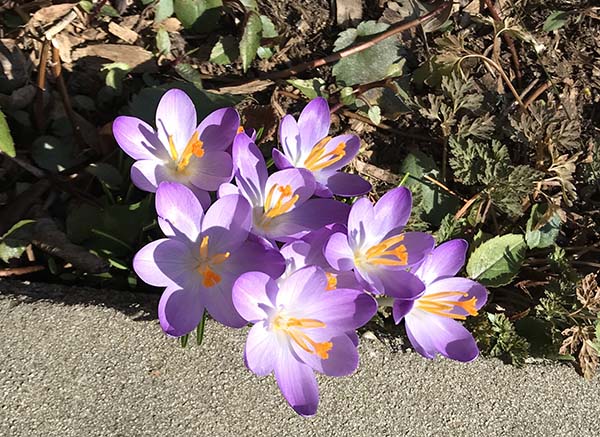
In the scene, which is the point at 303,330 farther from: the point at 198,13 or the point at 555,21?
the point at 555,21

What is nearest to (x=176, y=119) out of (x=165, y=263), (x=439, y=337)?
(x=165, y=263)

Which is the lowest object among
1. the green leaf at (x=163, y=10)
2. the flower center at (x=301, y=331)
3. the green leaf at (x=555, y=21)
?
the green leaf at (x=555, y=21)

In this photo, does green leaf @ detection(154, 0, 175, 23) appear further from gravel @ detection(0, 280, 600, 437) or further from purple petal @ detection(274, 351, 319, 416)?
purple petal @ detection(274, 351, 319, 416)

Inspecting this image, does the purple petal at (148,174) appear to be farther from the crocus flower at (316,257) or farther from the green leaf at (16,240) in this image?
the green leaf at (16,240)

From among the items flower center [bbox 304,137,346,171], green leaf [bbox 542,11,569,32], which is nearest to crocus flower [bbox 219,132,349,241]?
flower center [bbox 304,137,346,171]

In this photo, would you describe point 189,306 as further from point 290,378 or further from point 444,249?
point 444,249

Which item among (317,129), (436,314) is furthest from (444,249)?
(317,129)

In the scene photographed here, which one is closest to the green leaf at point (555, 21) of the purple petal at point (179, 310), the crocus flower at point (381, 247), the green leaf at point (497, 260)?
the green leaf at point (497, 260)
